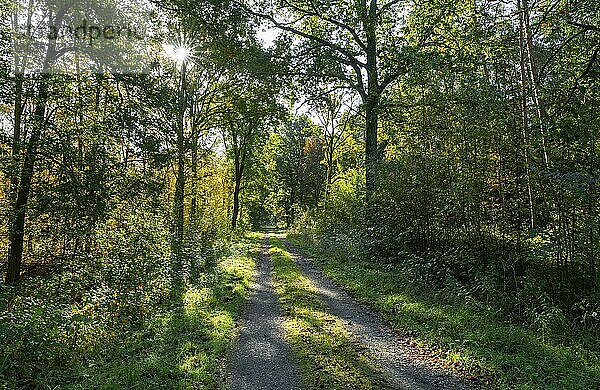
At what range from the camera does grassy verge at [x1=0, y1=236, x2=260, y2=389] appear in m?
5.43

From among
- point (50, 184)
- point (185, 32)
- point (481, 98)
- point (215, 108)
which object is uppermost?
point (185, 32)

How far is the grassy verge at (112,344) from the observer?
5430mm

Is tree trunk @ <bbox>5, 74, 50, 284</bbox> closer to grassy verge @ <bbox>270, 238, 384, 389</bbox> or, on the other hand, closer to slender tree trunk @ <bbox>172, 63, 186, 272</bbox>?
slender tree trunk @ <bbox>172, 63, 186, 272</bbox>

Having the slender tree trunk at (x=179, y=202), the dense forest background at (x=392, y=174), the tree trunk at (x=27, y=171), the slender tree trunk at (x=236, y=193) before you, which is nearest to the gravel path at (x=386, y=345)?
the dense forest background at (x=392, y=174)

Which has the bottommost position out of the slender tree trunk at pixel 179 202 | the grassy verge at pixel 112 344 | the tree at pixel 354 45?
the grassy verge at pixel 112 344

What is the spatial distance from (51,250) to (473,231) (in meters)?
10.2

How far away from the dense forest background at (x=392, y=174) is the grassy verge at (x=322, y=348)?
10.0 feet

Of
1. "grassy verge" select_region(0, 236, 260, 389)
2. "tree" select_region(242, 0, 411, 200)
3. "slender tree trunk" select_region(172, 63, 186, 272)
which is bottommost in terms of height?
"grassy verge" select_region(0, 236, 260, 389)

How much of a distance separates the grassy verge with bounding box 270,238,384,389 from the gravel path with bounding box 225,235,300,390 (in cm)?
19

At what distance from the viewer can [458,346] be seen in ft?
20.9

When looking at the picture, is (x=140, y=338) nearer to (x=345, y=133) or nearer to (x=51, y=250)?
(x=51, y=250)

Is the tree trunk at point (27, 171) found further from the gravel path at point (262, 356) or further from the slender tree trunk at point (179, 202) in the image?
the gravel path at point (262, 356)

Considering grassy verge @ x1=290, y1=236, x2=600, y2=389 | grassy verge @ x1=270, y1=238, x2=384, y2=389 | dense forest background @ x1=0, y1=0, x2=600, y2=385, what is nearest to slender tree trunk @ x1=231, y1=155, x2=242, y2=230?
dense forest background @ x1=0, y1=0, x2=600, y2=385

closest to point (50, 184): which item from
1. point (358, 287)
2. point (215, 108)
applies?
point (358, 287)
